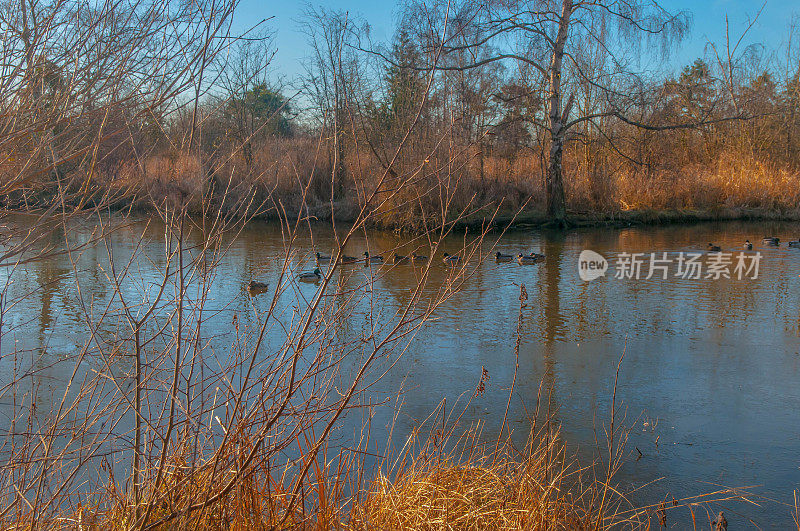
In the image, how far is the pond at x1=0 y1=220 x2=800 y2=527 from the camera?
3.77 meters

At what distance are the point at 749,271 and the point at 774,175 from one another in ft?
39.5

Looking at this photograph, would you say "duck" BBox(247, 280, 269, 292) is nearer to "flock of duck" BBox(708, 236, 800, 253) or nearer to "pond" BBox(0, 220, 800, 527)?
"pond" BBox(0, 220, 800, 527)

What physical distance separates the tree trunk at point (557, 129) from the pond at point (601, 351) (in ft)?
18.3

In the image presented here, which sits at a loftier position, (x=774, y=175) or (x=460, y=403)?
(x=774, y=175)

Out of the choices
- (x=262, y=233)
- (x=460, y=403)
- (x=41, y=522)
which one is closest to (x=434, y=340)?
(x=460, y=403)

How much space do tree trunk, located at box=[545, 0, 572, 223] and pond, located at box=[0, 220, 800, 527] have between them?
5.56m

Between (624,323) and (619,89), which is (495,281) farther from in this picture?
→ (619,89)

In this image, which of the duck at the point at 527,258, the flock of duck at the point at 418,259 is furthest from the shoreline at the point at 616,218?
the duck at the point at 527,258

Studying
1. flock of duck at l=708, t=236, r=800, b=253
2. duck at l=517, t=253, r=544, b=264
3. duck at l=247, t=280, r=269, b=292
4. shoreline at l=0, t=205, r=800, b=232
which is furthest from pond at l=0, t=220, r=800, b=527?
shoreline at l=0, t=205, r=800, b=232

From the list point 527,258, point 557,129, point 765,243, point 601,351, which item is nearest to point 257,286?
point 601,351

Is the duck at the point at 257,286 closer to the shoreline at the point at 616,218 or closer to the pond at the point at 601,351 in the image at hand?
the pond at the point at 601,351

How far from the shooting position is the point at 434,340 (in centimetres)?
627

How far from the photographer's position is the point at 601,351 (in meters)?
5.88

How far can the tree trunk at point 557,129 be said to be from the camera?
15220mm
